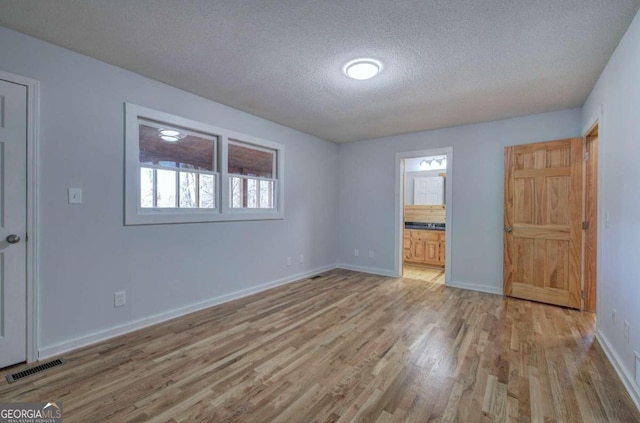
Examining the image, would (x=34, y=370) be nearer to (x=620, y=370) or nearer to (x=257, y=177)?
(x=257, y=177)

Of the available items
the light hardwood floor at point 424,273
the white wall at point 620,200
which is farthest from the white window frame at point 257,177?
the white wall at point 620,200

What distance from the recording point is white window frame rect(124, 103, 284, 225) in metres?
2.64

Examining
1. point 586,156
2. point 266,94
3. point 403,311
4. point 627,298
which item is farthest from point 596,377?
point 266,94

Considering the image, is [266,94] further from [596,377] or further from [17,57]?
[596,377]

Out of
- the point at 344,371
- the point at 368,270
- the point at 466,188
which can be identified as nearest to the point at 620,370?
the point at 344,371

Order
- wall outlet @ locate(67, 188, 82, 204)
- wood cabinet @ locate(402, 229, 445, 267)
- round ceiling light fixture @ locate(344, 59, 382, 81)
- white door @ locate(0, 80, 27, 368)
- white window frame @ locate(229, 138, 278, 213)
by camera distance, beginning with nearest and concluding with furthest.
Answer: white door @ locate(0, 80, 27, 368), wall outlet @ locate(67, 188, 82, 204), round ceiling light fixture @ locate(344, 59, 382, 81), white window frame @ locate(229, 138, 278, 213), wood cabinet @ locate(402, 229, 445, 267)

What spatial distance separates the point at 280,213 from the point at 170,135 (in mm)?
1814

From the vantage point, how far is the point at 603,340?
7.88ft

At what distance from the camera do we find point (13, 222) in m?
2.07

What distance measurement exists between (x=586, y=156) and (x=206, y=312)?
478 centimetres

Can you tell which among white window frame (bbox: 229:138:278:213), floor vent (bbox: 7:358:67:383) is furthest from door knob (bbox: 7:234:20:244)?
white window frame (bbox: 229:138:278:213)

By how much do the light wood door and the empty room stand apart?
24 millimetres

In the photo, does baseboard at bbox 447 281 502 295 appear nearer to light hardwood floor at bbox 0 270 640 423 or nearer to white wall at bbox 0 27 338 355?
light hardwood floor at bbox 0 270 640 423

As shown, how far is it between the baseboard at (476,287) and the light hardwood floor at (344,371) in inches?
29.3
